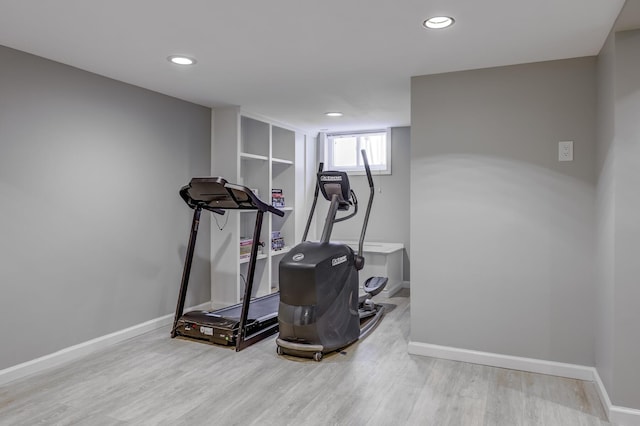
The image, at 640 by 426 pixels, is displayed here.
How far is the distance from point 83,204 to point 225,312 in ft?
Result: 4.85

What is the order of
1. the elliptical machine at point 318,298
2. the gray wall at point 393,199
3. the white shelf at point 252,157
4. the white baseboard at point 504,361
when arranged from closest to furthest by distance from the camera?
1. the white baseboard at point 504,361
2. the elliptical machine at point 318,298
3. the white shelf at point 252,157
4. the gray wall at point 393,199

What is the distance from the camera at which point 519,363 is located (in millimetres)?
2898

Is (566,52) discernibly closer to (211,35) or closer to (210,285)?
(211,35)

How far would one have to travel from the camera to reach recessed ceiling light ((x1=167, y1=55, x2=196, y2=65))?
2.81m

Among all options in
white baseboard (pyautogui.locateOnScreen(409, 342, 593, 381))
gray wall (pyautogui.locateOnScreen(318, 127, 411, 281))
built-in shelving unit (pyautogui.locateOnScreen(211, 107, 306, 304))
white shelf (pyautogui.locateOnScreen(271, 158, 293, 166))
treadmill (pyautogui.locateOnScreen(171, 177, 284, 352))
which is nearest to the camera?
white baseboard (pyautogui.locateOnScreen(409, 342, 593, 381))

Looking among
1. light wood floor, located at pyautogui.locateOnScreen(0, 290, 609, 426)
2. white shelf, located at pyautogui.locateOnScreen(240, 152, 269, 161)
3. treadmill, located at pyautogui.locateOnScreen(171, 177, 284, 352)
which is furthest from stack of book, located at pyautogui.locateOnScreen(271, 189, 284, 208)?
light wood floor, located at pyautogui.locateOnScreen(0, 290, 609, 426)

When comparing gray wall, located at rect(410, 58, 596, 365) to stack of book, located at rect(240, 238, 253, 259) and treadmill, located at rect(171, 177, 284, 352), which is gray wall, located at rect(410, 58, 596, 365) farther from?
stack of book, located at rect(240, 238, 253, 259)

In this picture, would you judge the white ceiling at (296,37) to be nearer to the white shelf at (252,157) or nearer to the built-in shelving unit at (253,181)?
the built-in shelving unit at (253,181)

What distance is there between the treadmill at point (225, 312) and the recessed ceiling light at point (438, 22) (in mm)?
1698

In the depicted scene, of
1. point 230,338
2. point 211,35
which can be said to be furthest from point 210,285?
point 211,35

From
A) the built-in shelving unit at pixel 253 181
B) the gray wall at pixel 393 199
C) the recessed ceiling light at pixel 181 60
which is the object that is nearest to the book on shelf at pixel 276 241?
the built-in shelving unit at pixel 253 181

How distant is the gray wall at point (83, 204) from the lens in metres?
2.72

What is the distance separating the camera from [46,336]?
114 inches

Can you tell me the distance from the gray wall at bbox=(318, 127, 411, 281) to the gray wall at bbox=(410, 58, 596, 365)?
228cm
